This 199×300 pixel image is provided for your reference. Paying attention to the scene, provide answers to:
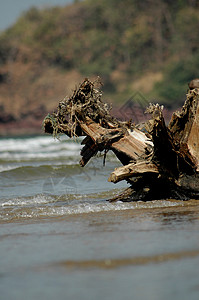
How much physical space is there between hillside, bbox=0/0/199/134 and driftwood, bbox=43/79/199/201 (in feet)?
185

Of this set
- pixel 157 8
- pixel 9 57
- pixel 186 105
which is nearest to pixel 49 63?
pixel 9 57

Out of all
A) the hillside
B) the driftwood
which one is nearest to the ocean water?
the driftwood

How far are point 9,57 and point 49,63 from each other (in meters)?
6.67

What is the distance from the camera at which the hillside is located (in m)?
67.2

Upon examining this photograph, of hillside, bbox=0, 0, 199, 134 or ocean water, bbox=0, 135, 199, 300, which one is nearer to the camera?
ocean water, bbox=0, 135, 199, 300

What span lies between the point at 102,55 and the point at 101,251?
7988cm

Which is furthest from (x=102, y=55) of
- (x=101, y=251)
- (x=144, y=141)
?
(x=101, y=251)

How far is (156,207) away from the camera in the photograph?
18.6 feet

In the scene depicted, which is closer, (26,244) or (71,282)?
(71,282)

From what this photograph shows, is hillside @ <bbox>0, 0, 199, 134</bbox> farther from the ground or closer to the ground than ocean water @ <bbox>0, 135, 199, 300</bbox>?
farther from the ground

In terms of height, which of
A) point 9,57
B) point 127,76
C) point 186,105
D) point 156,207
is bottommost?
point 156,207

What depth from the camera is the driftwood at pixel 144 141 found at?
18.2 feet

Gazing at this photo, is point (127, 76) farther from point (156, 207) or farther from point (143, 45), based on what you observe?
point (156, 207)

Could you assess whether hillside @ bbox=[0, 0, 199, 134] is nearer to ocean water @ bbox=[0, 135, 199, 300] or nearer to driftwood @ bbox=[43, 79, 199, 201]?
driftwood @ bbox=[43, 79, 199, 201]
